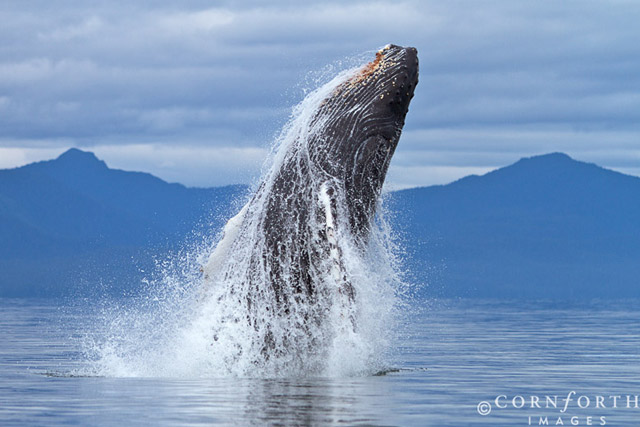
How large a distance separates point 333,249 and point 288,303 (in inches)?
36.0

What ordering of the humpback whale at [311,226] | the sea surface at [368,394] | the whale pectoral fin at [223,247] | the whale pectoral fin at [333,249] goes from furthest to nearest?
1. the whale pectoral fin at [223,247]
2. the humpback whale at [311,226]
3. the whale pectoral fin at [333,249]
4. the sea surface at [368,394]

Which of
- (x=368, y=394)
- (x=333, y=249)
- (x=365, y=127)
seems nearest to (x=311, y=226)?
(x=333, y=249)

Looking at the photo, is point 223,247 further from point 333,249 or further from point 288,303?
point 333,249

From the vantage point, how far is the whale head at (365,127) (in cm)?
1725

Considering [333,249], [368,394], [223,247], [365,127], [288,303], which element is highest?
[365,127]

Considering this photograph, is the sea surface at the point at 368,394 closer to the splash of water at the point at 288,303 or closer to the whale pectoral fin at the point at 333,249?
the splash of water at the point at 288,303

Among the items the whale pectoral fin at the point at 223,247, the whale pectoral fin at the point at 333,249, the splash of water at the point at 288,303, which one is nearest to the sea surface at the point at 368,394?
the splash of water at the point at 288,303

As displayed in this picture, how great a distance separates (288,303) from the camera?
16.5 metres

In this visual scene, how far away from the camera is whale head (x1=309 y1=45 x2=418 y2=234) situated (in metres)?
17.2

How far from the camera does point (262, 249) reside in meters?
16.9

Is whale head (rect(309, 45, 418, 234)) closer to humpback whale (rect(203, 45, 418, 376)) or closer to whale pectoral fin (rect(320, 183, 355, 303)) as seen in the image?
humpback whale (rect(203, 45, 418, 376))

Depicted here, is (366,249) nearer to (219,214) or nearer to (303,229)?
(303,229)

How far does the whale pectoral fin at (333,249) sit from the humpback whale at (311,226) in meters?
0.01

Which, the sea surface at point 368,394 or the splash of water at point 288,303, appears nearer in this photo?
the sea surface at point 368,394
